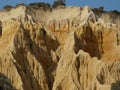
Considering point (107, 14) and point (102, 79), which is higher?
point (107, 14)

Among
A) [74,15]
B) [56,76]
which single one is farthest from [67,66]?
[74,15]

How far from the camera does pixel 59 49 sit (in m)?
55.8

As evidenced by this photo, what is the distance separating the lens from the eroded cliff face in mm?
49844

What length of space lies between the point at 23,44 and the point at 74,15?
22.8ft

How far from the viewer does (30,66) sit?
172ft

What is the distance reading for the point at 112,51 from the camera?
5591 cm

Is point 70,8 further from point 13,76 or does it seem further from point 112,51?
point 13,76

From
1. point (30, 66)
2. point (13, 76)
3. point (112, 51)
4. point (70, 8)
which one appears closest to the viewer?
point (13, 76)

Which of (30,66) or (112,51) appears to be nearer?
(30,66)

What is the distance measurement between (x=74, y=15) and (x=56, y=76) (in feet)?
29.5

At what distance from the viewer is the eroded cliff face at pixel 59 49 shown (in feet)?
164

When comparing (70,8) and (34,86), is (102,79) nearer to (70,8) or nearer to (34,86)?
(34,86)

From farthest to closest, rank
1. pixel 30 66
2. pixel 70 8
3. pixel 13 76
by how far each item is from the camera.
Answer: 1. pixel 70 8
2. pixel 30 66
3. pixel 13 76

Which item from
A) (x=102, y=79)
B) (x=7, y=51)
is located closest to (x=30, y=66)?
(x=7, y=51)
